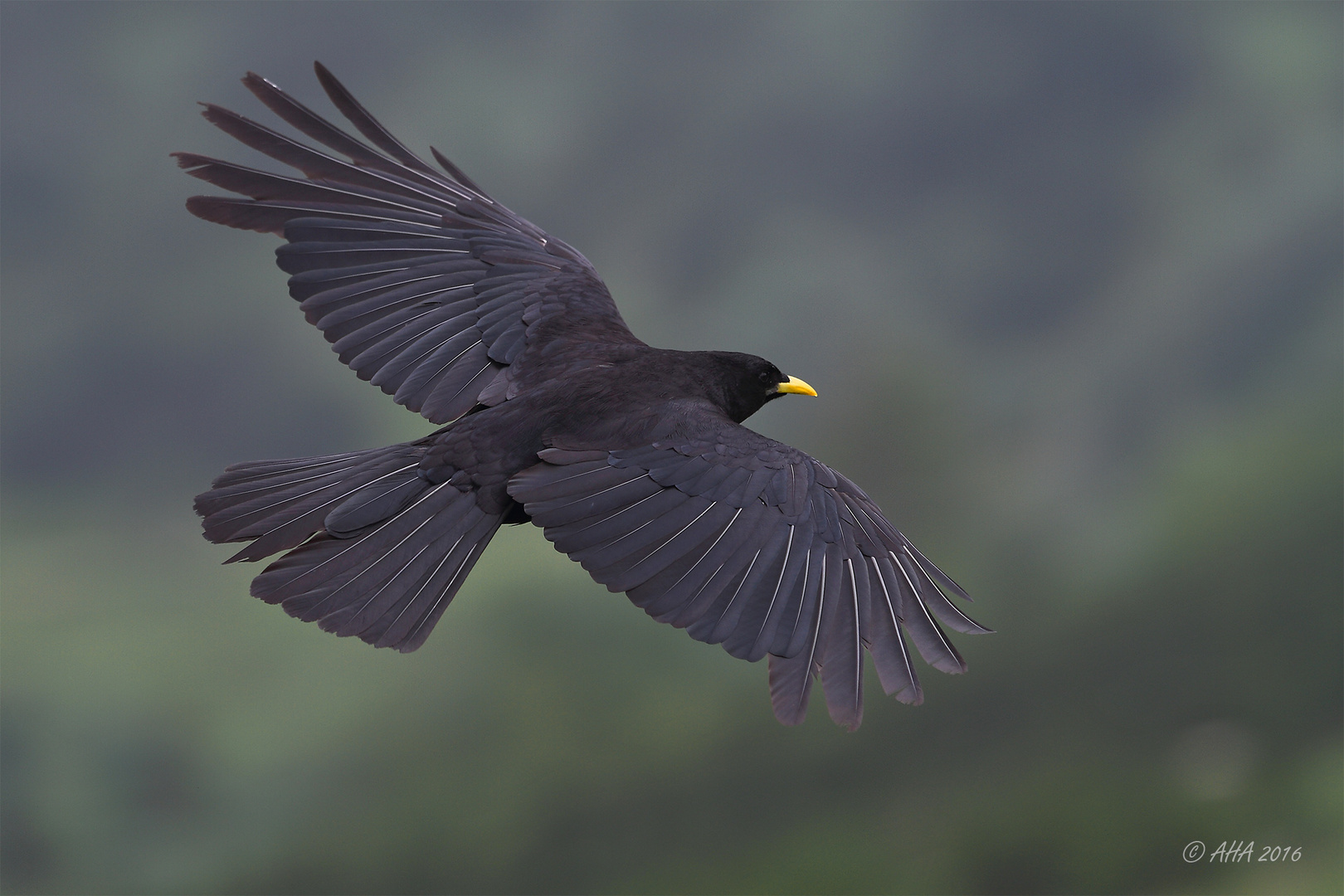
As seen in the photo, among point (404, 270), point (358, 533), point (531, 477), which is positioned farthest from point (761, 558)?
Answer: point (404, 270)

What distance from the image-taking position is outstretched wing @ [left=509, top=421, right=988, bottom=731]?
3848 millimetres

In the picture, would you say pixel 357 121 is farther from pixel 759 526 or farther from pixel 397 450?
pixel 759 526

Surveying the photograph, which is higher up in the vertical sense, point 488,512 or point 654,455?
point 654,455

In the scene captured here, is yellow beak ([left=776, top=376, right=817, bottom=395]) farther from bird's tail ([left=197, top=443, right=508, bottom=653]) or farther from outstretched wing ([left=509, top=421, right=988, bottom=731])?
bird's tail ([left=197, top=443, right=508, bottom=653])

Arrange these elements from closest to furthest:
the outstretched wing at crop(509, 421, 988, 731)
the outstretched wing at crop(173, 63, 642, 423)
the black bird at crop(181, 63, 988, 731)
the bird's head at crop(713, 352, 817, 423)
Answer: the outstretched wing at crop(509, 421, 988, 731) → the black bird at crop(181, 63, 988, 731) → the outstretched wing at crop(173, 63, 642, 423) → the bird's head at crop(713, 352, 817, 423)

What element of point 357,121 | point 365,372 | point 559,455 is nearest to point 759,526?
point 559,455

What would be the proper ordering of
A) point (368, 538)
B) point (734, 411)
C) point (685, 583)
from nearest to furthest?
point (685, 583), point (368, 538), point (734, 411)

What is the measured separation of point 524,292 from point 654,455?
61.1 inches

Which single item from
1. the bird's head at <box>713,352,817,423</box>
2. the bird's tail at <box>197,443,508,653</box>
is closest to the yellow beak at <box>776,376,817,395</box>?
the bird's head at <box>713,352,817,423</box>

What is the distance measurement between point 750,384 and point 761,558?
1.53 meters

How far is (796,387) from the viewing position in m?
5.63

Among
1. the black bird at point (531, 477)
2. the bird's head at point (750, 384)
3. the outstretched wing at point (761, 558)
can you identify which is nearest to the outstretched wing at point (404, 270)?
the black bird at point (531, 477)

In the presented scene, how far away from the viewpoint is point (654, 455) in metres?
4.30

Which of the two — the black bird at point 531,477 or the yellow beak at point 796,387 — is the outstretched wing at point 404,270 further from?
the yellow beak at point 796,387
